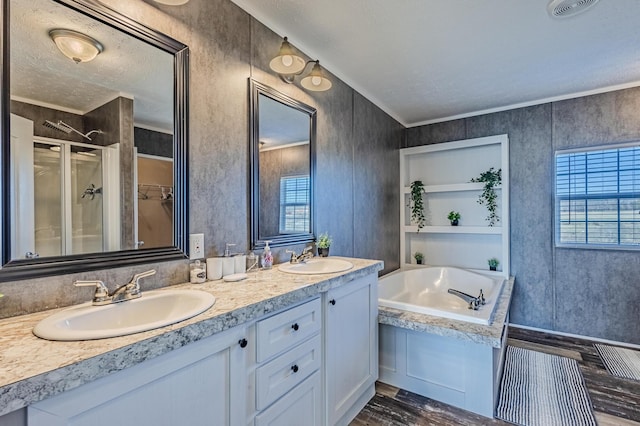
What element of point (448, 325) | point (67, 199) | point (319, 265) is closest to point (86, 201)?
point (67, 199)

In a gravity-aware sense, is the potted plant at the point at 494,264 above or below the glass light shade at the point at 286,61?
below

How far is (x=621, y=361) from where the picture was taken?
260cm

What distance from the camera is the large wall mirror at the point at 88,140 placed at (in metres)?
0.99

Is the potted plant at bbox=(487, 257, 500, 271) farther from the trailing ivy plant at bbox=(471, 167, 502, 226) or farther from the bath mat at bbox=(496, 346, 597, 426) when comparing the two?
the bath mat at bbox=(496, 346, 597, 426)

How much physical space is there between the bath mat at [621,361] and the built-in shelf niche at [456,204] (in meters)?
1.05

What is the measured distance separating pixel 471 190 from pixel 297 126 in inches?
99.9

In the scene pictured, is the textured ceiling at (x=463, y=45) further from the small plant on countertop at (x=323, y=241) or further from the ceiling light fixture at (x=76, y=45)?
the small plant on countertop at (x=323, y=241)

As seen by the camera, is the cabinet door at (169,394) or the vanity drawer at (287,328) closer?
the cabinet door at (169,394)

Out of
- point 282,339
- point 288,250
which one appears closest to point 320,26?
point 288,250

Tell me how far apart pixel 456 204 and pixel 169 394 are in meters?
3.80

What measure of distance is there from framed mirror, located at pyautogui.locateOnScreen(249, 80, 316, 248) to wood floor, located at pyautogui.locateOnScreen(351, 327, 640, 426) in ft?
4.07

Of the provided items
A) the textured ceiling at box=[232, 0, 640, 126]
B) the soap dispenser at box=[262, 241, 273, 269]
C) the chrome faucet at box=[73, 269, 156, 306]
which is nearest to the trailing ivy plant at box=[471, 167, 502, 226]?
the textured ceiling at box=[232, 0, 640, 126]

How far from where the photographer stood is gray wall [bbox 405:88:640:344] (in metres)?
2.94

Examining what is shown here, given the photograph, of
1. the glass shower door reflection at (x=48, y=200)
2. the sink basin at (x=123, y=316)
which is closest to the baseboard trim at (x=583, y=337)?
the sink basin at (x=123, y=316)
